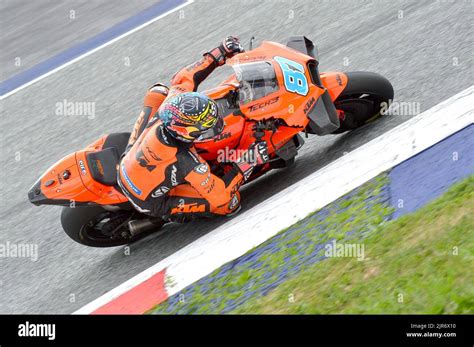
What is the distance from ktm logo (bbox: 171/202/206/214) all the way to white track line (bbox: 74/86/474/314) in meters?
0.34

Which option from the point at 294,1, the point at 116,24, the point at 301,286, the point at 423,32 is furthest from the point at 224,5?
the point at 301,286

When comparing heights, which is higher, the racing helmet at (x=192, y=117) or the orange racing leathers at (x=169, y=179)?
the racing helmet at (x=192, y=117)

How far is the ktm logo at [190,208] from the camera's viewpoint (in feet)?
21.5

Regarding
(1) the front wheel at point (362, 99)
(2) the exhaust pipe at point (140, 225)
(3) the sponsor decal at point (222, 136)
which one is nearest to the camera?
(3) the sponsor decal at point (222, 136)

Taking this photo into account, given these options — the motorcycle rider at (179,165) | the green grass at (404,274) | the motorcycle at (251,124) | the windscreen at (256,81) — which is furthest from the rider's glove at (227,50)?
the green grass at (404,274)

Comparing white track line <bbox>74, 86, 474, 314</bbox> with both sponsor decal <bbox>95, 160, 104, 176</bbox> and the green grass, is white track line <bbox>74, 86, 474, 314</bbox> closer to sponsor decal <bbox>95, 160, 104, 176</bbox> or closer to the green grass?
the green grass

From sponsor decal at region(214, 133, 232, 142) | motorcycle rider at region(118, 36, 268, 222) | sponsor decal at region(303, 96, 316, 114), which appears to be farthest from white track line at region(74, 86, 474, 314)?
sponsor decal at region(214, 133, 232, 142)

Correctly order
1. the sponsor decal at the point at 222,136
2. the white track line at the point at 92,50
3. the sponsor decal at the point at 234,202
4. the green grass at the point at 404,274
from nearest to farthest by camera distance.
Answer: the green grass at the point at 404,274
the sponsor decal at the point at 222,136
the sponsor decal at the point at 234,202
the white track line at the point at 92,50

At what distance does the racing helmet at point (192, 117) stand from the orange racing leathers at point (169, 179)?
0.19 meters

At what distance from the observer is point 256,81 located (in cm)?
641

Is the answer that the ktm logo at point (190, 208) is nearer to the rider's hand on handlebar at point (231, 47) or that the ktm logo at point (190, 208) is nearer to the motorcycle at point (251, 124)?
the motorcycle at point (251, 124)

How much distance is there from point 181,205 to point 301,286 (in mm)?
1595
